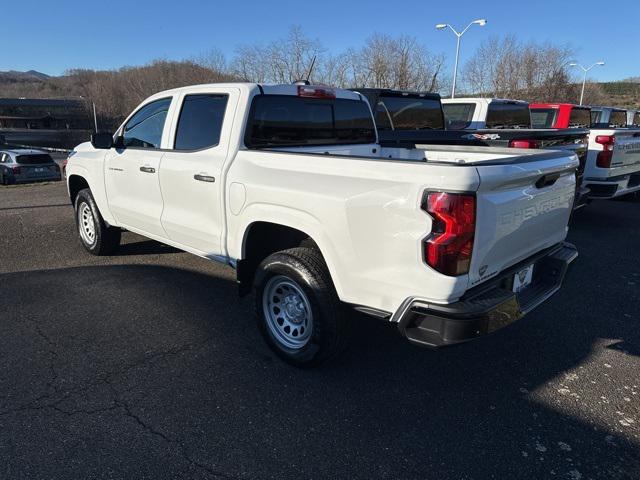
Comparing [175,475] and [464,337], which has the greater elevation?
[464,337]

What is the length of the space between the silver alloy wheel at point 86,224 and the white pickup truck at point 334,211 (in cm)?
107

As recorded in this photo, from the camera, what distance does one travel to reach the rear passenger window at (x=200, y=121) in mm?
3846

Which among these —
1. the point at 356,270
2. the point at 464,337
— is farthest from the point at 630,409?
the point at 356,270

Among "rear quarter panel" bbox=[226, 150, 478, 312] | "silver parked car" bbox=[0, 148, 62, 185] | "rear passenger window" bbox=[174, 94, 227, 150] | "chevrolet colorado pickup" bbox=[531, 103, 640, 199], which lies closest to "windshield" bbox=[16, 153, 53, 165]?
"silver parked car" bbox=[0, 148, 62, 185]

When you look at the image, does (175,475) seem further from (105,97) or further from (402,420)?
(105,97)

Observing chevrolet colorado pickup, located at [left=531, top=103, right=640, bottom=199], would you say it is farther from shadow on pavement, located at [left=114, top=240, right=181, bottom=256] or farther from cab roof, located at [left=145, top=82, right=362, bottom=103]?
shadow on pavement, located at [left=114, top=240, right=181, bottom=256]

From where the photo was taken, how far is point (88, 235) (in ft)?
19.6

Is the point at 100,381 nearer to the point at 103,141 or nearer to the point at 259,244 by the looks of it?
the point at 259,244

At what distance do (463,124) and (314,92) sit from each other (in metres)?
6.82

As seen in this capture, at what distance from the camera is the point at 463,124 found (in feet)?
33.1

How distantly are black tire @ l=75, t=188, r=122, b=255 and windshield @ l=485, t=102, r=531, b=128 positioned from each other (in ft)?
26.0

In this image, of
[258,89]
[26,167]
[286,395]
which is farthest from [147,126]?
[26,167]

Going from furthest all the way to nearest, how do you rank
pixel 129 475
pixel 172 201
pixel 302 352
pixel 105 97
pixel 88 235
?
pixel 105 97, pixel 88 235, pixel 172 201, pixel 302 352, pixel 129 475

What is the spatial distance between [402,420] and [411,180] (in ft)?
4.76
